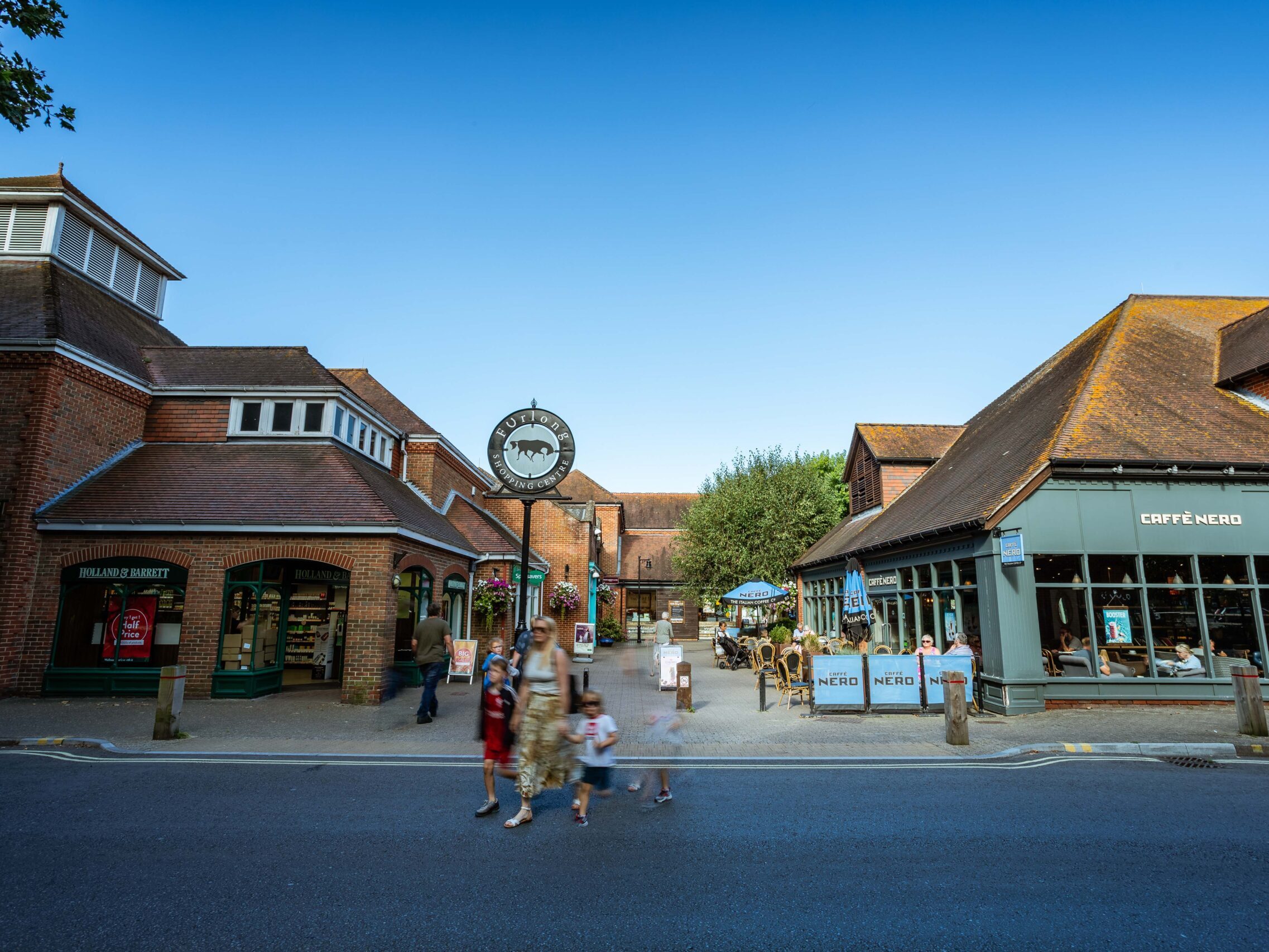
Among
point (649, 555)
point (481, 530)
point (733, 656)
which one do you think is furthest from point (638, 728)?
point (649, 555)

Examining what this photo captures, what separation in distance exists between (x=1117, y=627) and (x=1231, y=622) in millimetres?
2259

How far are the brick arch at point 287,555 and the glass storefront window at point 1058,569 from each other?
13.2 metres

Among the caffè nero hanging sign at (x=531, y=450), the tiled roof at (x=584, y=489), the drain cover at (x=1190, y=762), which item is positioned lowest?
the drain cover at (x=1190, y=762)

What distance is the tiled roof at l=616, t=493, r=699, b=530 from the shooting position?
50750 millimetres

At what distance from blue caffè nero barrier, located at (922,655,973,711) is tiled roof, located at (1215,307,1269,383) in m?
9.40

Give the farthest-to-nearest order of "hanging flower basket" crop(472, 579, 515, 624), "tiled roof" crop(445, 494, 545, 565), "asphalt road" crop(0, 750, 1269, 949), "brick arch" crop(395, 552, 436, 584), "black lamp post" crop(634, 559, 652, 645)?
"black lamp post" crop(634, 559, 652, 645) → "tiled roof" crop(445, 494, 545, 565) → "hanging flower basket" crop(472, 579, 515, 624) → "brick arch" crop(395, 552, 436, 584) → "asphalt road" crop(0, 750, 1269, 949)

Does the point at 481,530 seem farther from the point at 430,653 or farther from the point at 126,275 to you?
the point at 126,275

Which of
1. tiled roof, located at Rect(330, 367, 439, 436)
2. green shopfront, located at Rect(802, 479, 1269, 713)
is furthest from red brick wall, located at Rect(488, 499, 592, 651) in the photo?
green shopfront, located at Rect(802, 479, 1269, 713)

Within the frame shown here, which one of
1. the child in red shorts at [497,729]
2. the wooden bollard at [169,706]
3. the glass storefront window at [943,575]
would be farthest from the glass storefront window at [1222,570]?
the wooden bollard at [169,706]

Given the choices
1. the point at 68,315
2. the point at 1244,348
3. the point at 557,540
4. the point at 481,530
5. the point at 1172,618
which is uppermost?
the point at 68,315

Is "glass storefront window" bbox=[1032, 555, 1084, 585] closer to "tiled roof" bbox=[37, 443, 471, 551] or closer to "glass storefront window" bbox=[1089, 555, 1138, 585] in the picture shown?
"glass storefront window" bbox=[1089, 555, 1138, 585]

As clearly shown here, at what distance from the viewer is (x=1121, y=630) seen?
12.8 m

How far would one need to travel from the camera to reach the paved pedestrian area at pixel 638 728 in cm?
954

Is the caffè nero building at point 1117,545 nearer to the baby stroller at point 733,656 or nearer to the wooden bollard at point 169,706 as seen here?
the baby stroller at point 733,656
